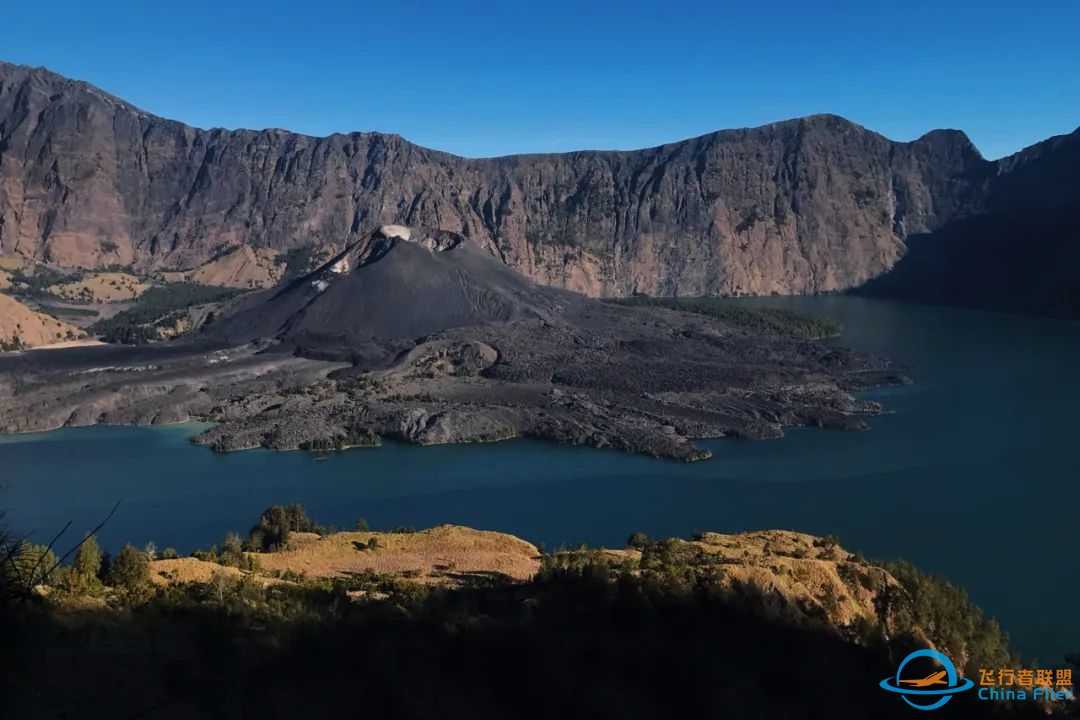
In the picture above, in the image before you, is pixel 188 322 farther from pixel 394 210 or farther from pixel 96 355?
pixel 394 210

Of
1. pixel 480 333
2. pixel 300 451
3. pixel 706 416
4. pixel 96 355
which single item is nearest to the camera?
pixel 300 451

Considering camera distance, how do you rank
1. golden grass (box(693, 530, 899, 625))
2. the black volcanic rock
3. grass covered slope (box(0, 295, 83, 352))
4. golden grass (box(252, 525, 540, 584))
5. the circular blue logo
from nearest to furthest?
the circular blue logo < golden grass (box(693, 530, 899, 625)) < golden grass (box(252, 525, 540, 584)) < grass covered slope (box(0, 295, 83, 352)) < the black volcanic rock

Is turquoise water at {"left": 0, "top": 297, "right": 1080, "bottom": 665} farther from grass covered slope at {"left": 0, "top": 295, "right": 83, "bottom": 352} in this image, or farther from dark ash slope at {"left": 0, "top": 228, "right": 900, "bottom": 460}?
grass covered slope at {"left": 0, "top": 295, "right": 83, "bottom": 352}

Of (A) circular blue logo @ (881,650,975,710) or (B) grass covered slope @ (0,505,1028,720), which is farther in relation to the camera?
(A) circular blue logo @ (881,650,975,710)

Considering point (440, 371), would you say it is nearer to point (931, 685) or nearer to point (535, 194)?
point (931, 685)

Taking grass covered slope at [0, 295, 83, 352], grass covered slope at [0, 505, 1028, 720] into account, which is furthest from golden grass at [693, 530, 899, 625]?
grass covered slope at [0, 295, 83, 352]

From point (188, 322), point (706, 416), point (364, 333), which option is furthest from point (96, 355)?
point (706, 416)
